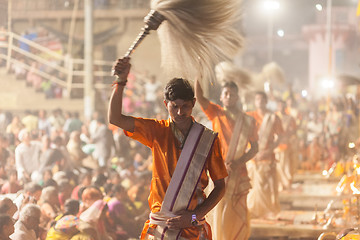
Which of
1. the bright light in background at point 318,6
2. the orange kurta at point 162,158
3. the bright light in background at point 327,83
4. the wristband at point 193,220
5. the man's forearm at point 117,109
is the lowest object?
the wristband at point 193,220

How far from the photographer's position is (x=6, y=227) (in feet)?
22.8

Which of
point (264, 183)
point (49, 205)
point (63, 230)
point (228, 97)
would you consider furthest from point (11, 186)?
point (264, 183)

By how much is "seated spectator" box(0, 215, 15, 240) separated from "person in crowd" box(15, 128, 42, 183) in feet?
7.59

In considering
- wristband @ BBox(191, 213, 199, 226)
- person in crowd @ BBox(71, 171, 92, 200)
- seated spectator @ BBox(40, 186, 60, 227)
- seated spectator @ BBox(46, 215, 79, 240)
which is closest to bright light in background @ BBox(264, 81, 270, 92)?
person in crowd @ BBox(71, 171, 92, 200)

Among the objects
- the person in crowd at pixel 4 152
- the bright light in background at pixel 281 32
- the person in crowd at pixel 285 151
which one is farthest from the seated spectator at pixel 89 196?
the bright light in background at pixel 281 32

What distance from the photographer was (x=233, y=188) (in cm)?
723

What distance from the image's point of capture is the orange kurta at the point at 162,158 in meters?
4.16

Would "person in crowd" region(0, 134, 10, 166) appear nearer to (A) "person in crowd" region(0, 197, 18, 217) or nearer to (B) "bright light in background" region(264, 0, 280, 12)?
(A) "person in crowd" region(0, 197, 18, 217)

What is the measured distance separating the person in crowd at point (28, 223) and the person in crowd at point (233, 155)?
5.81ft

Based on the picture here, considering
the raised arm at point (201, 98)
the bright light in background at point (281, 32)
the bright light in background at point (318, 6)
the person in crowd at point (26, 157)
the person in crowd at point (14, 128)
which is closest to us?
the raised arm at point (201, 98)

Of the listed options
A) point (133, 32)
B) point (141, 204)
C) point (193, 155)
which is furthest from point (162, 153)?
point (133, 32)

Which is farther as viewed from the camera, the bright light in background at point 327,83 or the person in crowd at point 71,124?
the bright light in background at point 327,83

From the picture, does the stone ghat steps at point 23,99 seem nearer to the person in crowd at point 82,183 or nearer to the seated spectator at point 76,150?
the seated spectator at point 76,150

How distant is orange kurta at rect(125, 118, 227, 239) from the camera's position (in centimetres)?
416
